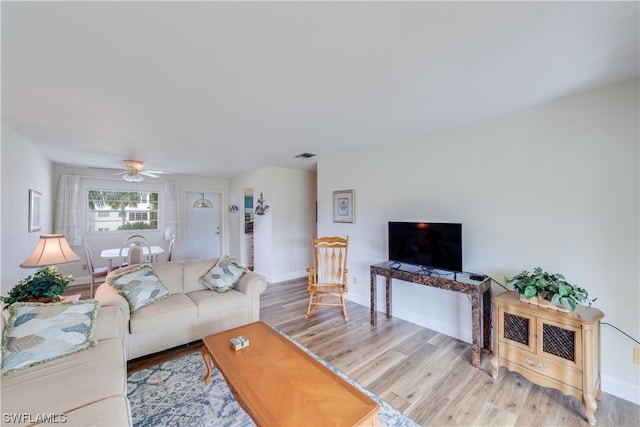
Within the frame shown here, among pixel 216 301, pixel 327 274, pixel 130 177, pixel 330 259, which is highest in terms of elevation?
pixel 130 177

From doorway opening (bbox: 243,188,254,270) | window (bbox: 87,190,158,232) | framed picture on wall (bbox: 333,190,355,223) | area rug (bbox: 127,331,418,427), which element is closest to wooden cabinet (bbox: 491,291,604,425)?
area rug (bbox: 127,331,418,427)

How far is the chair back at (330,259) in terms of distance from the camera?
369 cm

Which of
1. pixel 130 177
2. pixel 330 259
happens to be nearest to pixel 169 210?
pixel 130 177

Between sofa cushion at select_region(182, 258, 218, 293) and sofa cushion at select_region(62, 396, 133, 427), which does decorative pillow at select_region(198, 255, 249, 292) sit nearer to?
sofa cushion at select_region(182, 258, 218, 293)

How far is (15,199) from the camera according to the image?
2850mm

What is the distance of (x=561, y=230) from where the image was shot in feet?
7.14

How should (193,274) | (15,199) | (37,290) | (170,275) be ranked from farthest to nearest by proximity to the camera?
(193,274) < (170,275) < (15,199) < (37,290)

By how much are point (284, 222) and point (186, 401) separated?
3.54 meters

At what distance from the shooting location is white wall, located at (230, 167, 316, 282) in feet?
16.7

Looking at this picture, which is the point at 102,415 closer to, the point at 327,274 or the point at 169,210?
the point at 327,274

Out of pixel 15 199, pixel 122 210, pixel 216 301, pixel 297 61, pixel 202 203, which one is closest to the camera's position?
pixel 297 61

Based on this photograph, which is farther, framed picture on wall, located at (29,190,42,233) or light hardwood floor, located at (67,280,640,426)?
framed picture on wall, located at (29,190,42,233)

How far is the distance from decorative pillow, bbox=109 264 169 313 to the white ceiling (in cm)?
157

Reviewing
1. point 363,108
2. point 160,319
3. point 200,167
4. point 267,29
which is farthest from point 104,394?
point 200,167
